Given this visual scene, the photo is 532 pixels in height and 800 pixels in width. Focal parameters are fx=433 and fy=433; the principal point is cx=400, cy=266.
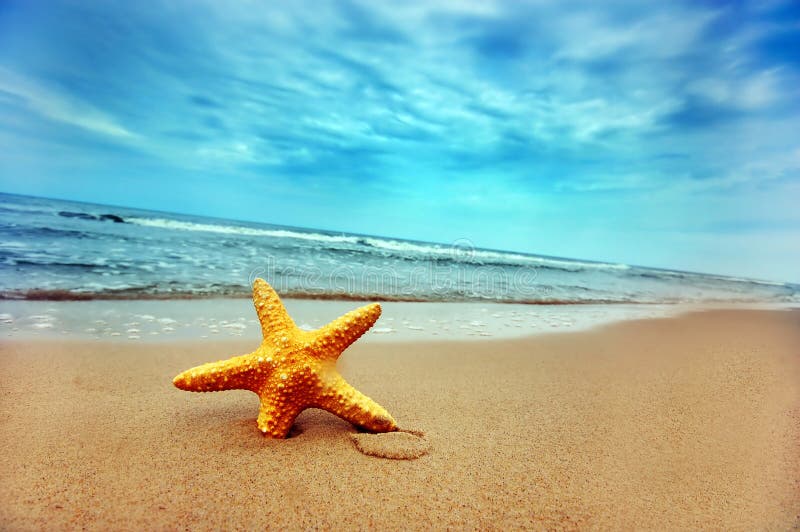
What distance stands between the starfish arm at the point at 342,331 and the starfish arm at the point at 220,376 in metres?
0.36

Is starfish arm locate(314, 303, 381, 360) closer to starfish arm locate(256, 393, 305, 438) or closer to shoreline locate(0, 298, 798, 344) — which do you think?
starfish arm locate(256, 393, 305, 438)

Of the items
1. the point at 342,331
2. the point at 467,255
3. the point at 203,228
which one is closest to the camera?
the point at 342,331

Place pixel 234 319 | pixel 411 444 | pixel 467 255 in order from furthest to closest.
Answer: pixel 467 255, pixel 234 319, pixel 411 444

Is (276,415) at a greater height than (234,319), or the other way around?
(276,415)

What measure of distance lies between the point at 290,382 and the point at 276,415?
0.61 ft

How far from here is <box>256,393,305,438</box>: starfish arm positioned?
7.31 ft

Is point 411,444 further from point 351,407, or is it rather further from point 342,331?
point 342,331

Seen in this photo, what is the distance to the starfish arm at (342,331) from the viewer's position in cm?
236

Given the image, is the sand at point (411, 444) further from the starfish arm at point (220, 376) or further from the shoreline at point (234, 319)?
the shoreline at point (234, 319)

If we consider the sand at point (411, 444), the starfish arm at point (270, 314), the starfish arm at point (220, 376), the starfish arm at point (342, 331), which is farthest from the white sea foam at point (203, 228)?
the starfish arm at point (342, 331)

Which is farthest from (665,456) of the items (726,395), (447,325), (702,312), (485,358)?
(702,312)

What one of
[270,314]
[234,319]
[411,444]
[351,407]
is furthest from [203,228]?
[411,444]

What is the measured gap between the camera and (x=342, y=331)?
2.40 m

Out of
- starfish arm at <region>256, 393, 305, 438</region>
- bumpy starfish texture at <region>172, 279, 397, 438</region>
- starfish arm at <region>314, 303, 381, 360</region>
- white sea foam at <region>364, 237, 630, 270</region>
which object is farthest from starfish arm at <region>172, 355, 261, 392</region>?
white sea foam at <region>364, 237, 630, 270</region>
